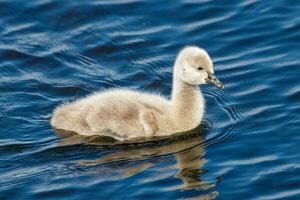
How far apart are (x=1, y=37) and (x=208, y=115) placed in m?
3.30

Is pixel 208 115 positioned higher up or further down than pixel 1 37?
further down

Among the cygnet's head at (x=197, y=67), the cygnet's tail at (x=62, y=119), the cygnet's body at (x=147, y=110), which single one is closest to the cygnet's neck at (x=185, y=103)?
the cygnet's body at (x=147, y=110)

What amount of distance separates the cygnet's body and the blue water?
0.42 ft

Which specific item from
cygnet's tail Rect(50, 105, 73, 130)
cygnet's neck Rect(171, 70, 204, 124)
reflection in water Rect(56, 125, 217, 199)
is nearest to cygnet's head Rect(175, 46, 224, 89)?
cygnet's neck Rect(171, 70, 204, 124)

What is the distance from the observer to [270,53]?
1317cm

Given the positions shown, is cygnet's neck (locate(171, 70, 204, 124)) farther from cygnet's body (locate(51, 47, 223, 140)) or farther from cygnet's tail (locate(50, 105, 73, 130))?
cygnet's tail (locate(50, 105, 73, 130))

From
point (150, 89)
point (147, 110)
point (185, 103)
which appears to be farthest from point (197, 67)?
point (150, 89)

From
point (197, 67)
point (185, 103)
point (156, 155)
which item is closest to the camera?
point (156, 155)

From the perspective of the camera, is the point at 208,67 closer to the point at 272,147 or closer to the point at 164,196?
the point at 272,147

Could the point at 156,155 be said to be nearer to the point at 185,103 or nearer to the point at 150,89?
the point at 185,103

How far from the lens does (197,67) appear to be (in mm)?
11305

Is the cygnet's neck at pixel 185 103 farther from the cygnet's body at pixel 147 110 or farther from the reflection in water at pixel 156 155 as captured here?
the reflection in water at pixel 156 155

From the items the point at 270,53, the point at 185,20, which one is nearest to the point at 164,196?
the point at 270,53

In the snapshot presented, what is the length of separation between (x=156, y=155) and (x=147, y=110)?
0.60 metres
